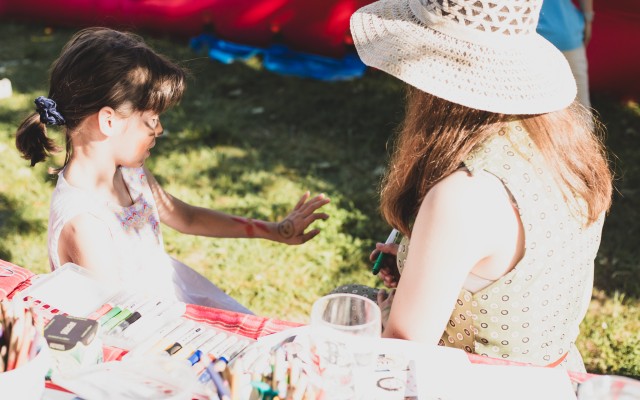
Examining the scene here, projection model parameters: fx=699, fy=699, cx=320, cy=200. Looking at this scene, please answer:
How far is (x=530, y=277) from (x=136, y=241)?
Answer: 1.43 m

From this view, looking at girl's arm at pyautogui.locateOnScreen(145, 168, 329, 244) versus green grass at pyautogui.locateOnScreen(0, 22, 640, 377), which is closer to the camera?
girl's arm at pyautogui.locateOnScreen(145, 168, 329, 244)

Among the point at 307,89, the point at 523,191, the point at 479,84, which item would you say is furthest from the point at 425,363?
the point at 307,89

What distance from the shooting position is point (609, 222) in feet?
14.4

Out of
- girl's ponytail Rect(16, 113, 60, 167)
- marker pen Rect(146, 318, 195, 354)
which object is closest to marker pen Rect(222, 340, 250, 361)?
marker pen Rect(146, 318, 195, 354)

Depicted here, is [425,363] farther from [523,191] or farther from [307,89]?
[307,89]

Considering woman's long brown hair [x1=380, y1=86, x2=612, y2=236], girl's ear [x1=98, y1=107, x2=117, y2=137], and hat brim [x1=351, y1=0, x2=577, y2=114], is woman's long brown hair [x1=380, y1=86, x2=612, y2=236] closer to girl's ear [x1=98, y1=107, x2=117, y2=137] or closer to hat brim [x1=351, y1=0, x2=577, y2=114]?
hat brim [x1=351, y1=0, x2=577, y2=114]

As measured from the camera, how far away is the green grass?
3.70 m

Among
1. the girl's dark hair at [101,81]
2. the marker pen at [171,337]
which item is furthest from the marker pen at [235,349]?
the girl's dark hair at [101,81]

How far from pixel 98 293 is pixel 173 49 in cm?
550

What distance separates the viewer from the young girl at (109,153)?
2.33m

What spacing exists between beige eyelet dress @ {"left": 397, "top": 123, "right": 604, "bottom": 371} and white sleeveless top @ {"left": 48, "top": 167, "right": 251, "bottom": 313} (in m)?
1.09

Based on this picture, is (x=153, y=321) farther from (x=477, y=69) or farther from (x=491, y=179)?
(x=477, y=69)

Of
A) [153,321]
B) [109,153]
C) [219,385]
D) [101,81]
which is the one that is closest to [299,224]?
[109,153]

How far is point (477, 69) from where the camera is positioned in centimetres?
181
